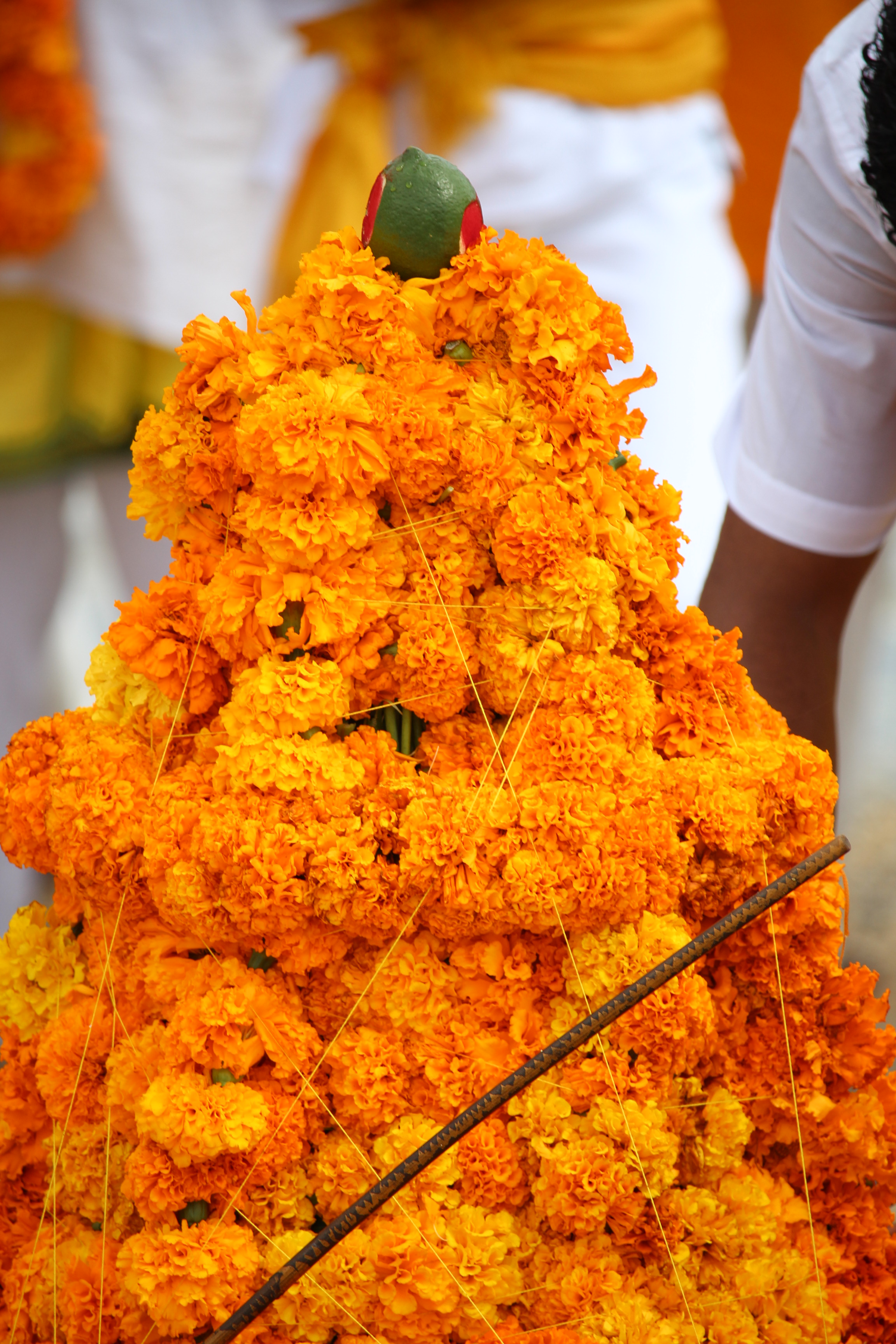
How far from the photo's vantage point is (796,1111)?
30.9 inches

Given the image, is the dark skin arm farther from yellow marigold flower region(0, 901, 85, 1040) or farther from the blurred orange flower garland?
the blurred orange flower garland

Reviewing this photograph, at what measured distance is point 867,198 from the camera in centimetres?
109

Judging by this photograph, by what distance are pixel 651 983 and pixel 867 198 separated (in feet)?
2.45

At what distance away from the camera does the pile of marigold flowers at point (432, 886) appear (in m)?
0.73

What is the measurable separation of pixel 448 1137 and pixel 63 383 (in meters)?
1.95

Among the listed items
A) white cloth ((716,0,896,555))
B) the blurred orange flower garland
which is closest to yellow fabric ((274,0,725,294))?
the blurred orange flower garland

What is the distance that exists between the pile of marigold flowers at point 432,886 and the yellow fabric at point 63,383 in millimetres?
1577

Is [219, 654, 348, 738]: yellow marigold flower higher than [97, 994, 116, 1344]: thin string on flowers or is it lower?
higher

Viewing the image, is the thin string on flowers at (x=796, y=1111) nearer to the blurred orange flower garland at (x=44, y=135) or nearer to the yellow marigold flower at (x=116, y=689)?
the yellow marigold flower at (x=116, y=689)

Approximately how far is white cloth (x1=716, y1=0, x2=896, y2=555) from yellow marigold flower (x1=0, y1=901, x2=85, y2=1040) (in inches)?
30.9

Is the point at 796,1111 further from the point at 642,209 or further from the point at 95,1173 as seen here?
the point at 642,209

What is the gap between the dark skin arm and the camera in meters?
1.23

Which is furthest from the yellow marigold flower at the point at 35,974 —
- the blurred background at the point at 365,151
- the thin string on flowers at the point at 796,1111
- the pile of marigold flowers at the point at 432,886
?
the blurred background at the point at 365,151

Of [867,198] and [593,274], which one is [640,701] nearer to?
[867,198]
